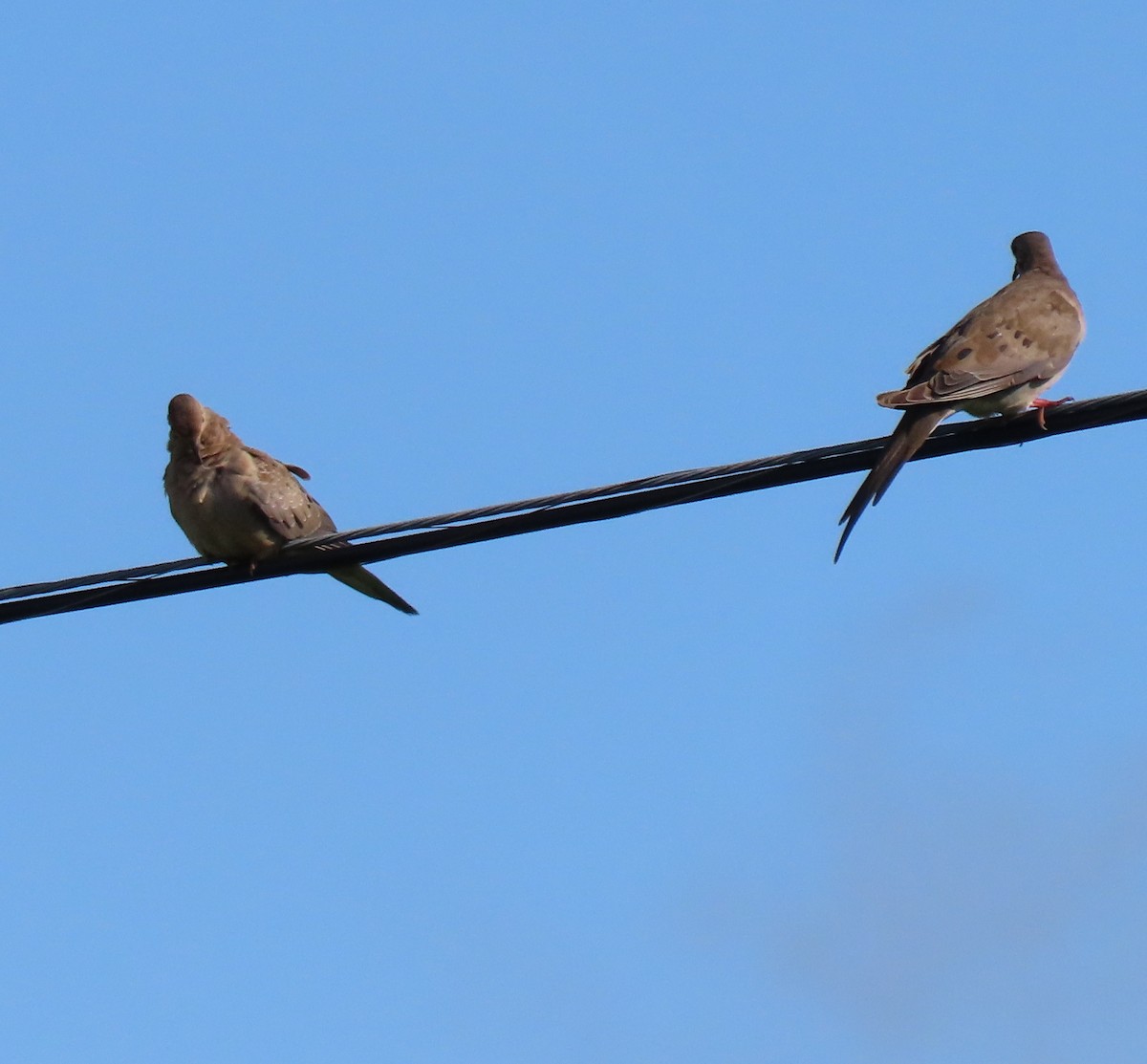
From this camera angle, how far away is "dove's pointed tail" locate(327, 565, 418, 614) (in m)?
8.40

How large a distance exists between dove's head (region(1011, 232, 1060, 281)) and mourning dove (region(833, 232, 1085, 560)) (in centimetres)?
42

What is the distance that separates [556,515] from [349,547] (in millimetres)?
816

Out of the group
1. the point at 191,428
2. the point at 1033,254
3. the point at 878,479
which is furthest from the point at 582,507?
the point at 1033,254

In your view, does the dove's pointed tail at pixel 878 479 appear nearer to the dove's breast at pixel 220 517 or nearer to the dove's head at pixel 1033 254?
the dove's breast at pixel 220 517

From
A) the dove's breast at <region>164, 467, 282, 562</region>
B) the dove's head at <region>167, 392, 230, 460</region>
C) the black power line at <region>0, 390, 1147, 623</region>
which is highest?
the dove's head at <region>167, 392, 230, 460</region>

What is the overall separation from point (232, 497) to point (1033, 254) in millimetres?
4231

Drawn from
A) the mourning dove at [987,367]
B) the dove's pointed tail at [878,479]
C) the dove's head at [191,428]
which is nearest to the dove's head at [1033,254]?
the mourning dove at [987,367]

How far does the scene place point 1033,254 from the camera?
1006 centimetres

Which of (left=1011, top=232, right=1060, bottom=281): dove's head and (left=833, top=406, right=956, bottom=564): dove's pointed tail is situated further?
(left=1011, top=232, right=1060, bottom=281): dove's head

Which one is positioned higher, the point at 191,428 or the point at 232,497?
the point at 191,428

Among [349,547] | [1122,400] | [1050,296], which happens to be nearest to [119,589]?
[349,547]

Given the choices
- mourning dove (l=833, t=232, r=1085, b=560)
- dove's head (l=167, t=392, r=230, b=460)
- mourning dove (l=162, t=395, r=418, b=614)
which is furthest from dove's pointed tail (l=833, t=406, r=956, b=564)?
dove's head (l=167, t=392, r=230, b=460)

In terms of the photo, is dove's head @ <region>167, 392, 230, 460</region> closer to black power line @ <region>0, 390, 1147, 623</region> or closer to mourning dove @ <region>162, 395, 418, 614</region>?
mourning dove @ <region>162, 395, 418, 614</region>

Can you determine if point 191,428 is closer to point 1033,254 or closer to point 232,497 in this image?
point 232,497
